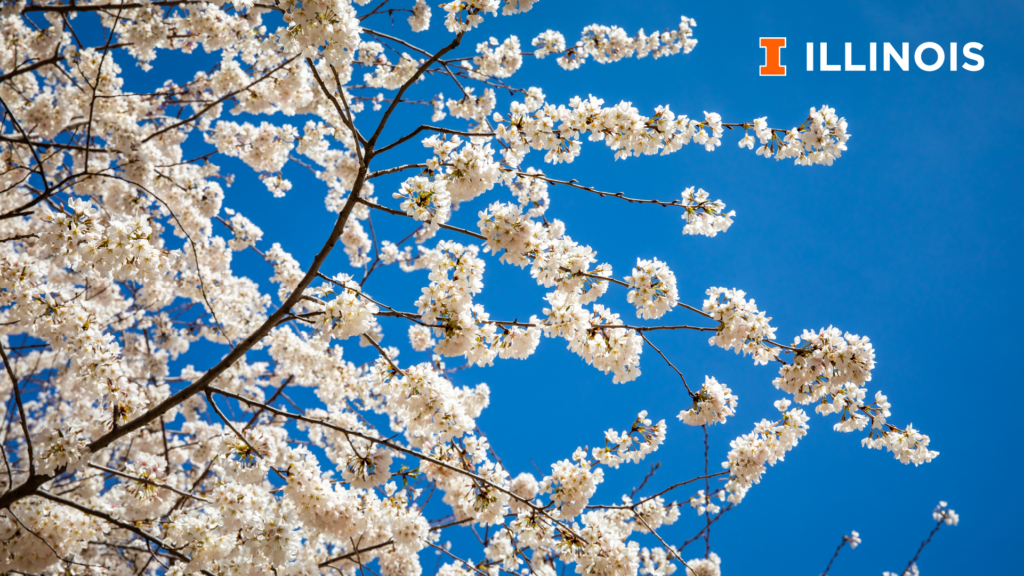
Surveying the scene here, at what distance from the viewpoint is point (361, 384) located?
22.6 ft

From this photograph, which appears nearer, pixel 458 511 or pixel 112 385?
pixel 112 385

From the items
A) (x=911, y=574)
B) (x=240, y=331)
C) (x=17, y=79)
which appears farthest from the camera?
(x=911, y=574)

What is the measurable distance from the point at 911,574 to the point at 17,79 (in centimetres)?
1489

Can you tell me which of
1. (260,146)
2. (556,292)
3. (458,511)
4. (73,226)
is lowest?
(458,511)

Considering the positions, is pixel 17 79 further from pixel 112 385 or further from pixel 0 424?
pixel 112 385

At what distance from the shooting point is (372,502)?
3820 millimetres

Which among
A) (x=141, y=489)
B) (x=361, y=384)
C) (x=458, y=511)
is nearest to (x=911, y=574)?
(x=458, y=511)

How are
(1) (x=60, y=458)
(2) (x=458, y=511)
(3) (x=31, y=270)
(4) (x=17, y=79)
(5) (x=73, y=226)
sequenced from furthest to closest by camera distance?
(4) (x=17, y=79) < (2) (x=458, y=511) < (3) (x=31, y=270) < (1) (x=60, y=458) < (5) (x=73, y=226)

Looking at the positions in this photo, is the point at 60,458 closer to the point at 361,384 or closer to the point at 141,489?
the point at 141,489

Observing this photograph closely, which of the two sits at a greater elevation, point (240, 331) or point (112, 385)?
point (240, 331)

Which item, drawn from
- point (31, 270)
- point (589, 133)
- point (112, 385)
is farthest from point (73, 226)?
point (589, 133)

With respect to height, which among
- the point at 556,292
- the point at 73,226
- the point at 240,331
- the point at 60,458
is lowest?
the point at 60,458

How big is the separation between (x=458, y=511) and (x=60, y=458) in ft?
9.81

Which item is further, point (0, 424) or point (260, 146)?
point (260, 146)
